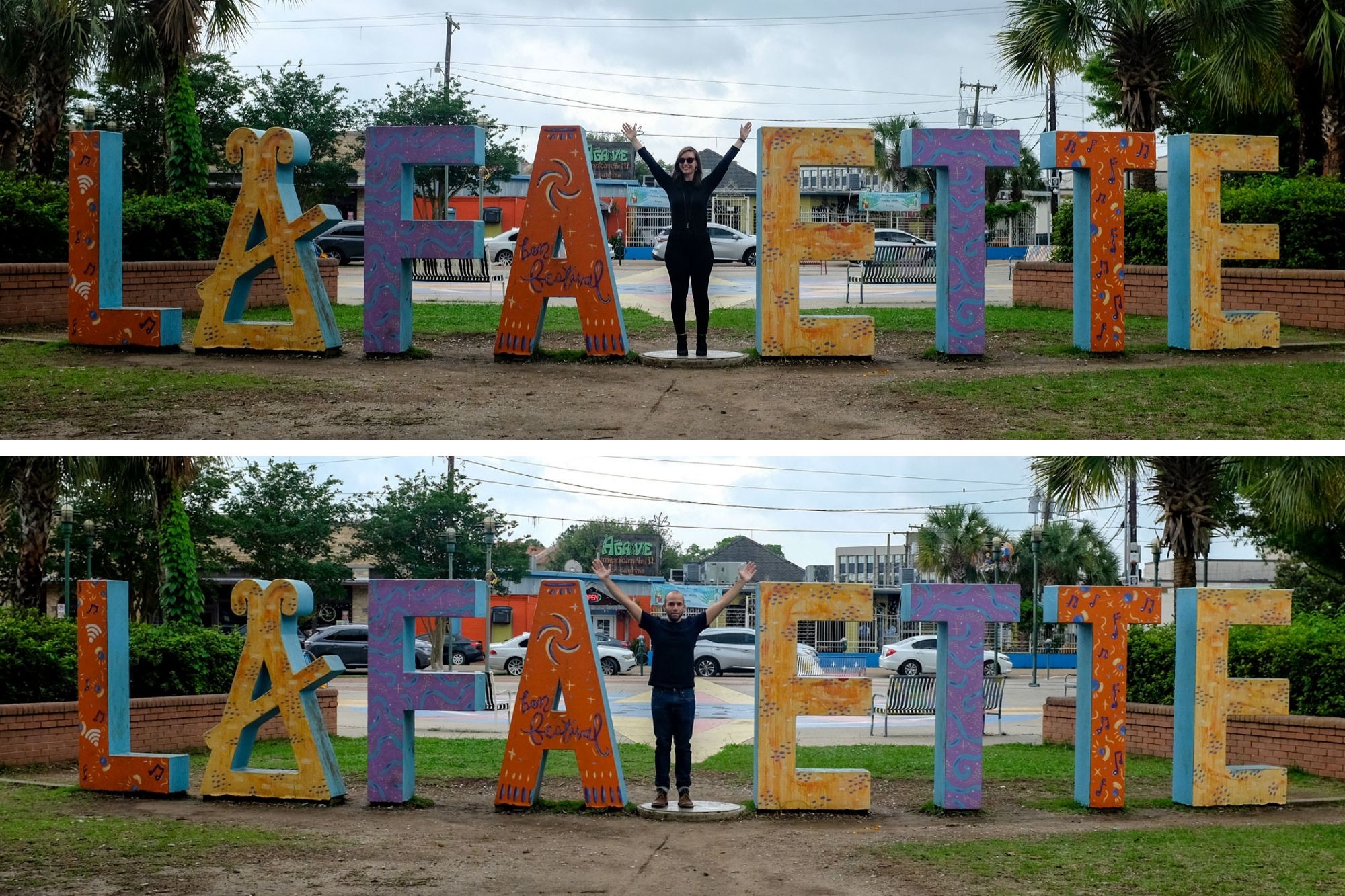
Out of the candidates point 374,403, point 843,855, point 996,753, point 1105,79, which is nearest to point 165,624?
point 374,403

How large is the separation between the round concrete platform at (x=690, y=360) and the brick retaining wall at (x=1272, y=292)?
6297mm

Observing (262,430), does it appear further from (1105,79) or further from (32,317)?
(1105,79)

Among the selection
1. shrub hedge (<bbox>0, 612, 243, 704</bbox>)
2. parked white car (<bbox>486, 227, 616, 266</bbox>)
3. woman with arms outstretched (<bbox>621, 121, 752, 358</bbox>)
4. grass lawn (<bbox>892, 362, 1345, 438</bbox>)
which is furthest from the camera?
parked white car (<bbox>486, 227, 616, 266</bbox>)

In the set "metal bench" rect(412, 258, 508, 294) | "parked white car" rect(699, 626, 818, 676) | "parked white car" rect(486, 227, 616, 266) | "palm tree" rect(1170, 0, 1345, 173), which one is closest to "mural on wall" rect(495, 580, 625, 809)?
"metal bench" rect(412, 258, 508, 294)

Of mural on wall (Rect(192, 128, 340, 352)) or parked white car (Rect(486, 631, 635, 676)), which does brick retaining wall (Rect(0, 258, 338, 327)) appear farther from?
parked white car (Rect(486, 631, 635, 676))

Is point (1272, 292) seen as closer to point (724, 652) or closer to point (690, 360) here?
point (690, 360)

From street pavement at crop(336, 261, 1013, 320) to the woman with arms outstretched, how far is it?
5.36m

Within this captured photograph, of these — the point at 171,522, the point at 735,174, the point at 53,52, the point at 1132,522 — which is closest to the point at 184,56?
the point at 53,52

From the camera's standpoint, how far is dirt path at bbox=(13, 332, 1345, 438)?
1151cm

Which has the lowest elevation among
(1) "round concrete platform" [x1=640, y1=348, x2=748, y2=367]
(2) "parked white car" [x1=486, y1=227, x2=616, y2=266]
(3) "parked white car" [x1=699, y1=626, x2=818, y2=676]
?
(3) "parked white car" [x1=699, y1=626, x2=818, y2=676]

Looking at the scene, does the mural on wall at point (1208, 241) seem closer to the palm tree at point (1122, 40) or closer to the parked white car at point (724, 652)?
the palm tree at point (1122, 40)

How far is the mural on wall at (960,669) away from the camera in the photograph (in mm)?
11180

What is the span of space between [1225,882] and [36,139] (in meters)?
23.6

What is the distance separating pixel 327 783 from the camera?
37.8 ft
